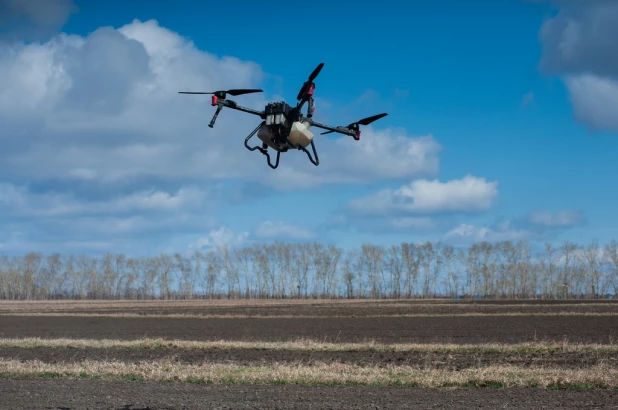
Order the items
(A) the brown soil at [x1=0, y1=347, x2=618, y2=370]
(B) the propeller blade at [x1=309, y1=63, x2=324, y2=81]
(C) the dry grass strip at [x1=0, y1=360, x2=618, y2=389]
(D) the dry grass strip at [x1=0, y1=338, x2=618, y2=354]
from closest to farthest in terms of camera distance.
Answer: (B) the propeller blade at [x1=309, y1=63, x2=324, y2=81] → (C) the dry grass strip at [x1=0, y1=360, x2=618, y2=389] → (A) the brown soil at [x1=0, y1=347, x2=618, y2=370] → (D) the dry grass strip at [x1=0, y1=338, x2=618, y2=354]

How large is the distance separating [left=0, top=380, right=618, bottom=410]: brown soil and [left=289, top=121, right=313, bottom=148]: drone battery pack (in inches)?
328

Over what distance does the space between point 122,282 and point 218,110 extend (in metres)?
190

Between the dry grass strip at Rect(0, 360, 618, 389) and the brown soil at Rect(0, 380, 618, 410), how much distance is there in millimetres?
882

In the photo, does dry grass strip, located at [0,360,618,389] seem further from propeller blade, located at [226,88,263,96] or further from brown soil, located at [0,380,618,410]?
propeller blade, located at [226,88,263,96]

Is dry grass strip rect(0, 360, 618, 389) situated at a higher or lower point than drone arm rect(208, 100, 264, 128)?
lower

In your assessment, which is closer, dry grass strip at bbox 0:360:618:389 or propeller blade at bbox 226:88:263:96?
propeller blade at bbox 226:88:263:96

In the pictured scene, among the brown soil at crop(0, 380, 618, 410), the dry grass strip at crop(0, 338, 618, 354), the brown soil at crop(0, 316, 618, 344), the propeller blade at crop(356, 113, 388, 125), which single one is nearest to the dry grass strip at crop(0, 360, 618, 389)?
the brown soil at crop(0, 380, 618, 410)

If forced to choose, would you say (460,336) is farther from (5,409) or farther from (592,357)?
(5,409)

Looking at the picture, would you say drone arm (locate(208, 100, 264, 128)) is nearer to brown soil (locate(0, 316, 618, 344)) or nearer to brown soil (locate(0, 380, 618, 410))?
brown soil (locate(0, 380, 618, 410))

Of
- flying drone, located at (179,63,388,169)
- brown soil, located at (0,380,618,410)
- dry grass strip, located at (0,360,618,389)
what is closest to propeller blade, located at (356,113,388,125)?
flying drone, located at (179,63,388,169)

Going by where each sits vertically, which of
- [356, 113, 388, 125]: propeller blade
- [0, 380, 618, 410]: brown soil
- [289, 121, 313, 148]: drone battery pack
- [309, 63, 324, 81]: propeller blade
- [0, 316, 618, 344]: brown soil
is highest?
[309, 63, 324, 81]: propeller blade

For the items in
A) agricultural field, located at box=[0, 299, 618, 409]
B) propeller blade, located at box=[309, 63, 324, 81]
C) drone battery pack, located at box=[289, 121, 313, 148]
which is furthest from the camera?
agricultural field, located at box=[0, 299, 618, 409]

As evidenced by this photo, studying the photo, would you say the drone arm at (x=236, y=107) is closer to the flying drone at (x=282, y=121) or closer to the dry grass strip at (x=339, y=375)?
the flying drone at (x=282, y=121)

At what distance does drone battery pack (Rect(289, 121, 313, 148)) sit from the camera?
8984 mm
